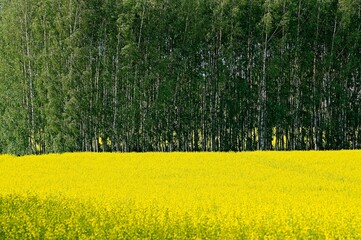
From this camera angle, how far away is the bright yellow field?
12734mm

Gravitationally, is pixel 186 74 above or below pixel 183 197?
above

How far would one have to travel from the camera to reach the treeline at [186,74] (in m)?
42.9

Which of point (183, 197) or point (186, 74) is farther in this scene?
point (186, 74)

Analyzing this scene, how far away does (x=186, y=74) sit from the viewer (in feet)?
150

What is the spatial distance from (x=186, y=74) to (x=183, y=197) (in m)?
29.3

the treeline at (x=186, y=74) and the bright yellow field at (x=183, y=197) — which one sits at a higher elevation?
the treeline at (x=186, y=74)

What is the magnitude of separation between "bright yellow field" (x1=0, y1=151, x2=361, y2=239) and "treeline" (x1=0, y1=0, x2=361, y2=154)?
564 inches

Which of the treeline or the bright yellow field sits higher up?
the treeline

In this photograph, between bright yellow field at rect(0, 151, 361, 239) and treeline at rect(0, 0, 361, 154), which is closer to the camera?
bright yellow field at rect(0, 151, 361, 239)

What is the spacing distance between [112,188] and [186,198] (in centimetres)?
353

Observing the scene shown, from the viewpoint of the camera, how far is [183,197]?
663 inches

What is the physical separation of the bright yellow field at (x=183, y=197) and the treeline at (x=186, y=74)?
14.3 m

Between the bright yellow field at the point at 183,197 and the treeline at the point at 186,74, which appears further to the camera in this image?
the treeline at the point at 186,74

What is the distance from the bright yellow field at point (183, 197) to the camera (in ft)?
41.8
